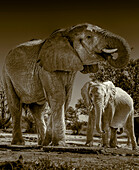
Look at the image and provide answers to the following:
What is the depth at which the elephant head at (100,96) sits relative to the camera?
20.7ft

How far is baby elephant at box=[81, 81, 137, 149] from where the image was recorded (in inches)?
254

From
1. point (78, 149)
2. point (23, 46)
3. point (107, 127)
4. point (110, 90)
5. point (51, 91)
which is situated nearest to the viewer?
point (78, 149)

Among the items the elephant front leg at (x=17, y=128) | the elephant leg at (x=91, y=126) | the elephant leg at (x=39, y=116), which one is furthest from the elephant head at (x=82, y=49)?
the elephant leg at (x=91, y=126)

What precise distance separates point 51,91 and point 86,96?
7.31 ft

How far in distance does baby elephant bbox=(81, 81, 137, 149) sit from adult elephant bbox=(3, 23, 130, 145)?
4.25ft

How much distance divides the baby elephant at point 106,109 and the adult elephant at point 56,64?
1.30 metres

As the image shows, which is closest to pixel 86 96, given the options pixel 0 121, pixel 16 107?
pixel 16 107

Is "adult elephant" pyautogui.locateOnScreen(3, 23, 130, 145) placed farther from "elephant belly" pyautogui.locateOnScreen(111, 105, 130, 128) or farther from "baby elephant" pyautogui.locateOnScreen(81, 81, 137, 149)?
"elephant belly" pyautogui.locateOnScreen(111, 105, 130, 128)

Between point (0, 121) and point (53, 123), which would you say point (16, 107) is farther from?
point (0, 121)

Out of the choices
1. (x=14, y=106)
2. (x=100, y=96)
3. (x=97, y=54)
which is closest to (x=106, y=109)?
(x=100, y=96)

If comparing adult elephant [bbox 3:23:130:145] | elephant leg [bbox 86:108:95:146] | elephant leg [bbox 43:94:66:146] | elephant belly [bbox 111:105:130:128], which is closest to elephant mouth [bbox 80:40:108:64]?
adult elephant [bbox 3:23:130:145]

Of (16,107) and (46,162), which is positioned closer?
(46,162)

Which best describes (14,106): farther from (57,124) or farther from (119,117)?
(119,117)

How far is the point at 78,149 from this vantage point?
411 cm
